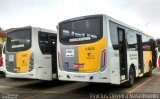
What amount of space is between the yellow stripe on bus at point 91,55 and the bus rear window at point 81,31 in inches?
9.6

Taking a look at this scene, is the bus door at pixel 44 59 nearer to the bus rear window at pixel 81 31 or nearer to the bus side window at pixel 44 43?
the bus side window at pixel 44 43

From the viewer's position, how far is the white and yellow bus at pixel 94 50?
9820mm

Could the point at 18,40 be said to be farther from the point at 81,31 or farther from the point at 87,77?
the point at 87,77

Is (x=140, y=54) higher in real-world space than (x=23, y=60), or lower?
higher

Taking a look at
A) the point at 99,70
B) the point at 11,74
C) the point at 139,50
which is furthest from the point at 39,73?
the point at 139,50

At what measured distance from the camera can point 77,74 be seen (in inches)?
406

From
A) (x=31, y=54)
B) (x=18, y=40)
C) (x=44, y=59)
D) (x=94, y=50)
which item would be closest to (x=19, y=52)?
(x=18, y=40)

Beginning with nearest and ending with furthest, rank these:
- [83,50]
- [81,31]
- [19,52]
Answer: [83,50], [81,31], [19,52]

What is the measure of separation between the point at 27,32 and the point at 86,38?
133 inches

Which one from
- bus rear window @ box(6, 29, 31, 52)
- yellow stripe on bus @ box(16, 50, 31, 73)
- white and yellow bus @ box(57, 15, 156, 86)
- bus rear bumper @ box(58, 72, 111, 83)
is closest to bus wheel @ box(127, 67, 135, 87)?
white and yellow bus @ box(57, 15, 156, 86)

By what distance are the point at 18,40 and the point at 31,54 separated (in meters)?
1.16

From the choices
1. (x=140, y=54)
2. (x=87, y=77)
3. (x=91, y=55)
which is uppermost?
(x=91, y=55)

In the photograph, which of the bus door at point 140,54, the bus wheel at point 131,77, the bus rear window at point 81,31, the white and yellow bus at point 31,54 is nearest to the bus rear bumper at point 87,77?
the bus rear window at point 81,31

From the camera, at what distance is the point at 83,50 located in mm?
10242
